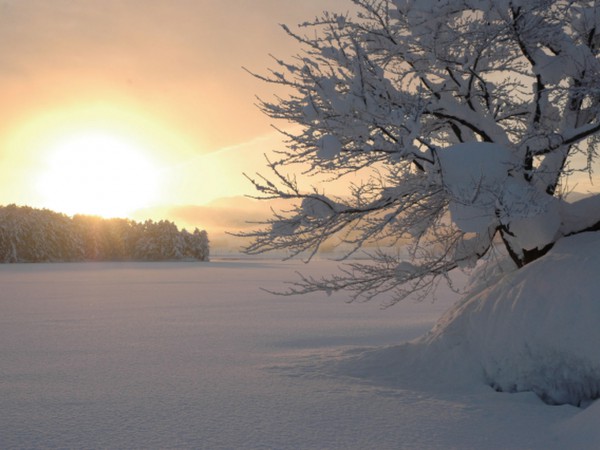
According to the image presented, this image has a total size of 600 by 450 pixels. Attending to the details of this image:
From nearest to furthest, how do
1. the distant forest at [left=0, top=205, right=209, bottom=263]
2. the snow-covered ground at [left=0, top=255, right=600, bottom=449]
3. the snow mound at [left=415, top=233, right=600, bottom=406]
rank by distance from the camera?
the snow-covered ground at [left=0, top=255, right=600, bottom=449] < the snow mound at [left=415, top=233, right=600, bottom=406] < the distant forest at [left=0, top=205, right=209, bottom=263]

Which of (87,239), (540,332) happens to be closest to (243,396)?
(540,332)

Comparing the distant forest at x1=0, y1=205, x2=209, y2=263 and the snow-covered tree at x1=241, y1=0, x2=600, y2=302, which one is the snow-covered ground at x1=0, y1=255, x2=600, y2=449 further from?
the distant forest at x1=0, y1=205, x2=209, y2=263

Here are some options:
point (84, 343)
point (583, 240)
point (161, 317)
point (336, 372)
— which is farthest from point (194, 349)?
point (583, 240)

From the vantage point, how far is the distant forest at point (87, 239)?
1449 inches

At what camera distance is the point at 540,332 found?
451cm

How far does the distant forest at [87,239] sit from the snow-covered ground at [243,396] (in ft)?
106

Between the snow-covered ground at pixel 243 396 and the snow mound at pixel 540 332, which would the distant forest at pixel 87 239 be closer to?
the snow-covered ground at pixel 243 396

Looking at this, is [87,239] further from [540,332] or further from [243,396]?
[540,332]

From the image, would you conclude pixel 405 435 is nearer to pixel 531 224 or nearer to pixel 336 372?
pixel 336 372

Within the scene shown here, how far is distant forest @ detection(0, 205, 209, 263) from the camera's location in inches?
1449

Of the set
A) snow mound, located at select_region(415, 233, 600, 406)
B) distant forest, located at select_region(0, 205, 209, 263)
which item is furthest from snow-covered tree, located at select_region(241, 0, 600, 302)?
distant forest, located at select_region(0, 205, 209, 263)

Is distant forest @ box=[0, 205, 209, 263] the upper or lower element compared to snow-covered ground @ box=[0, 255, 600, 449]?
upper

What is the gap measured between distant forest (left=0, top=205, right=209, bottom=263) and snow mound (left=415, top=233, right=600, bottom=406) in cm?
3758

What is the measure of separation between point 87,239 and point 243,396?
4085cm
